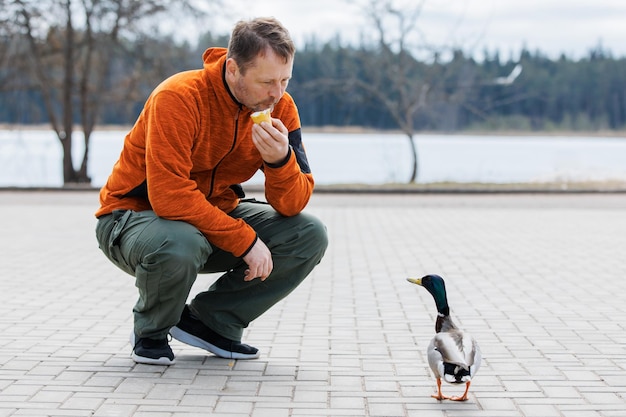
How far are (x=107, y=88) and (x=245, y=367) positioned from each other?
1927cm

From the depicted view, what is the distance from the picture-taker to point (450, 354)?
3709mm

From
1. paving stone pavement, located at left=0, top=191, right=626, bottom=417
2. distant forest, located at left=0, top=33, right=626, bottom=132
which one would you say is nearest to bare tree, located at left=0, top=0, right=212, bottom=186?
distant forest, located at left=0, top=33, right=626, bottom=132

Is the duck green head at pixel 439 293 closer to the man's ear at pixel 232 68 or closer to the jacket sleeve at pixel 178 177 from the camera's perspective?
the jacket sleeve at pixel 178 177

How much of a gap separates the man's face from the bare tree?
649 inches

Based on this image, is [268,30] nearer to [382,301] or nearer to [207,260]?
[207,260]

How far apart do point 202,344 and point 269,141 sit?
1.16 metres

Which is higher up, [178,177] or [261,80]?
[261,80]

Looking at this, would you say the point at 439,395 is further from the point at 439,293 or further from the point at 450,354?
the point at 439,293

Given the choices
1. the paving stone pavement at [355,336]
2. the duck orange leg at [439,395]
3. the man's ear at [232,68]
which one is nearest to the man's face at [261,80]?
the man's ear at [232,68]

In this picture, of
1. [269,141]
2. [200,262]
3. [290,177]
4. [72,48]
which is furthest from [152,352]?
[72,48]

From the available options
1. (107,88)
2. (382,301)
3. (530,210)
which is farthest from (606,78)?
(382,301)

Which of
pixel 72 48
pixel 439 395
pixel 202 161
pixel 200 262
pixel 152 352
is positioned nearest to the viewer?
pixel 439 395

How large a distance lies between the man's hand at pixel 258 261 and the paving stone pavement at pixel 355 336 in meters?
0.48

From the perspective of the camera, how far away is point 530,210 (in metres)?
14.4
